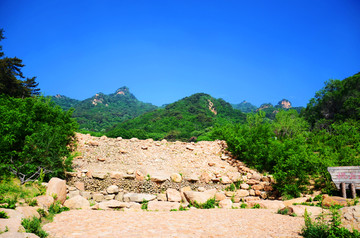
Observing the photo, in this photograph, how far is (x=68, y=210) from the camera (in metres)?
8.20

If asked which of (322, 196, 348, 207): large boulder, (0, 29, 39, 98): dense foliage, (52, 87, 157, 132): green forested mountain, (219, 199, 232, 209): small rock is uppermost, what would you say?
(52, 87, 157, 132): green forested mountain

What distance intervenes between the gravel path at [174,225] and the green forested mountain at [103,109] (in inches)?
2678

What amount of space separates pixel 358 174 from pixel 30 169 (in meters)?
14.4

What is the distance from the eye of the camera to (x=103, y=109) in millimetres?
109375

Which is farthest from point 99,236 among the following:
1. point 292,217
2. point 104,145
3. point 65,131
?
point 104,145

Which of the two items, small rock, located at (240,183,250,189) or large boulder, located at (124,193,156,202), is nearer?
large boulder, located at (124,193,156,202)

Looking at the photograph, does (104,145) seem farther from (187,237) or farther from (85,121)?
(85,121)

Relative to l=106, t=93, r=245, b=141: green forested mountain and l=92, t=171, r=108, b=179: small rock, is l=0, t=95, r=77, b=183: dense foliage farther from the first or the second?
l=106, t=93, r=245, b=141: green forested mountain

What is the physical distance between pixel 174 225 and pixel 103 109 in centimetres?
11039

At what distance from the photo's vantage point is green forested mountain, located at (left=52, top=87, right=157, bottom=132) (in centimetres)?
8162

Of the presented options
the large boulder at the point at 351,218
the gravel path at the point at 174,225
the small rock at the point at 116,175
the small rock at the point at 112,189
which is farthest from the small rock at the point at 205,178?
the large boulder at the point at 351,218

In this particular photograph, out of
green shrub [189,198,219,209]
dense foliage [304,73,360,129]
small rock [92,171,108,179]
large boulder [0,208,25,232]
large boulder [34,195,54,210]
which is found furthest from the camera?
dense foliage [304,73,360,129]

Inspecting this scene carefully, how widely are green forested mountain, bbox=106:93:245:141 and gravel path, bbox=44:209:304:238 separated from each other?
32.6m

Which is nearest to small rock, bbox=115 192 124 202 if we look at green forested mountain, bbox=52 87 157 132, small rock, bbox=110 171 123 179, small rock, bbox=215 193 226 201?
small rock, bbox=110 171 123 179
